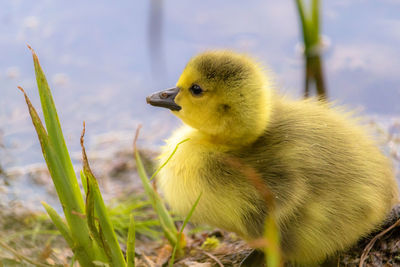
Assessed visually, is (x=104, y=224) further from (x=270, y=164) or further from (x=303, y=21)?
(x=303, y=21)

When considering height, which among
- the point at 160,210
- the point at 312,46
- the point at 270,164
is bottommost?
the point at 160,210

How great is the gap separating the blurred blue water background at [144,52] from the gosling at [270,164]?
3.89 feet

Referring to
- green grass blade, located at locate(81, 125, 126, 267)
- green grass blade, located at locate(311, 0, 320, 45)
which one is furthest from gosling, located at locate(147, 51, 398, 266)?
green grass blade, located at locate(311, 0, 320, 45)

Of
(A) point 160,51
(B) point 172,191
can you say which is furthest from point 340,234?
(A) point 160,51

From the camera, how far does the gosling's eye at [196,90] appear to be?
6.10 feet

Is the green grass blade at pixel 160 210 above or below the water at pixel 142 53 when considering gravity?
below

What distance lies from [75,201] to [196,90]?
1.89 ft

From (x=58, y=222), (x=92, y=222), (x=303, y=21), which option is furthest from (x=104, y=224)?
(x=303, y=21)

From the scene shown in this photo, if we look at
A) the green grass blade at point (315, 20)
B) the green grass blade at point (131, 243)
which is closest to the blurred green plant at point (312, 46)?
the green grass blade at point (315, 20)

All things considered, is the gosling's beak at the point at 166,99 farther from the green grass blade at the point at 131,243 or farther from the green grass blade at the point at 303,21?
the green grass blade at the point at 303,21

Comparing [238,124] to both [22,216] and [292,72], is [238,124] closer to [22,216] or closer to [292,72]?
[22,216]

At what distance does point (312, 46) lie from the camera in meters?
3.43

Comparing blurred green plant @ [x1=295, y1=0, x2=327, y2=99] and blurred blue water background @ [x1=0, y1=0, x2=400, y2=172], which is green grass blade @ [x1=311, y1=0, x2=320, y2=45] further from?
blurred blue water background @ [x1=0, y1=0, x2=400, y2=172]

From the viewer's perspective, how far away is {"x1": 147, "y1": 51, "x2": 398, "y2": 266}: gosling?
66.3 inches
